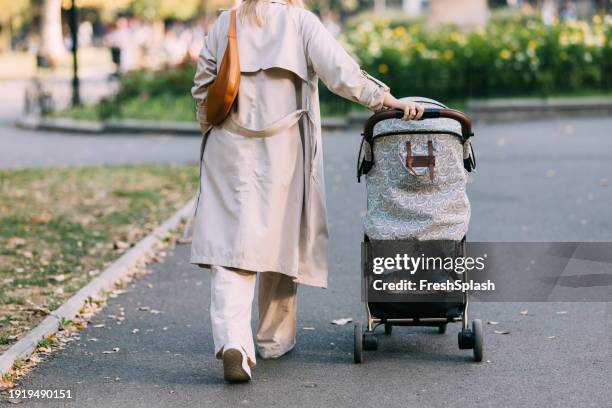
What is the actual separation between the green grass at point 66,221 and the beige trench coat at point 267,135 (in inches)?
63.2

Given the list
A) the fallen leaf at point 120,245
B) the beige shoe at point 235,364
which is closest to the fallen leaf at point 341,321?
the beige shoe at point 235,364

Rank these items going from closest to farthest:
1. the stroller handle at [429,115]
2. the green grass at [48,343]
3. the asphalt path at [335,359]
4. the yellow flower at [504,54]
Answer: the asphalt path at [335,359] → the stroller handle at [429,115] → the green grass at [48,343] → the yellow flower at [504,54]

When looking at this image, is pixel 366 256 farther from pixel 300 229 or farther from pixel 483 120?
pixel 483 120

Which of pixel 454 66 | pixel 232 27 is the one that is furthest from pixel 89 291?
pixel 454 66

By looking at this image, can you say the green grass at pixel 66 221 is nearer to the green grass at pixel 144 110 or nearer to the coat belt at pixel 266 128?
the coat belt at pixel 266 128

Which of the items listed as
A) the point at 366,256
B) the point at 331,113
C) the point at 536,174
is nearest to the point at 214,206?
the point at 366,256

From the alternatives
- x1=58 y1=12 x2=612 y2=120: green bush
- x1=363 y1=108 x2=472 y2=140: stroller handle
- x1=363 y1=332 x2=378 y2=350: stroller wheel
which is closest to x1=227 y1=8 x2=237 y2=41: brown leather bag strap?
x1=363 y1=108 x2=472 y2=140: stroller handle

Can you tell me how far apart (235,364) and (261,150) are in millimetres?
1034

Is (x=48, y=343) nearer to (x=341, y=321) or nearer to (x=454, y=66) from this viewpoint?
(x=341, y=321)

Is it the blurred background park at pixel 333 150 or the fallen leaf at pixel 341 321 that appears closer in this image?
the fallen leaf at pixel 341 321

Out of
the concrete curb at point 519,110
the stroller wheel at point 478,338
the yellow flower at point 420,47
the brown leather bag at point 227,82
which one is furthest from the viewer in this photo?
the yellow flower at point 420,47

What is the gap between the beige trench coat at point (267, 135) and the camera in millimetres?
5352

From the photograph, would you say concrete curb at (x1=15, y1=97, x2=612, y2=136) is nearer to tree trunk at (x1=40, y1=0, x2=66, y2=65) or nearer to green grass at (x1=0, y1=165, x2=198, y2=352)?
green grass at (x1=0, y1=165, x2=198, y2=352)

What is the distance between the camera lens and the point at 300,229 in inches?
221
